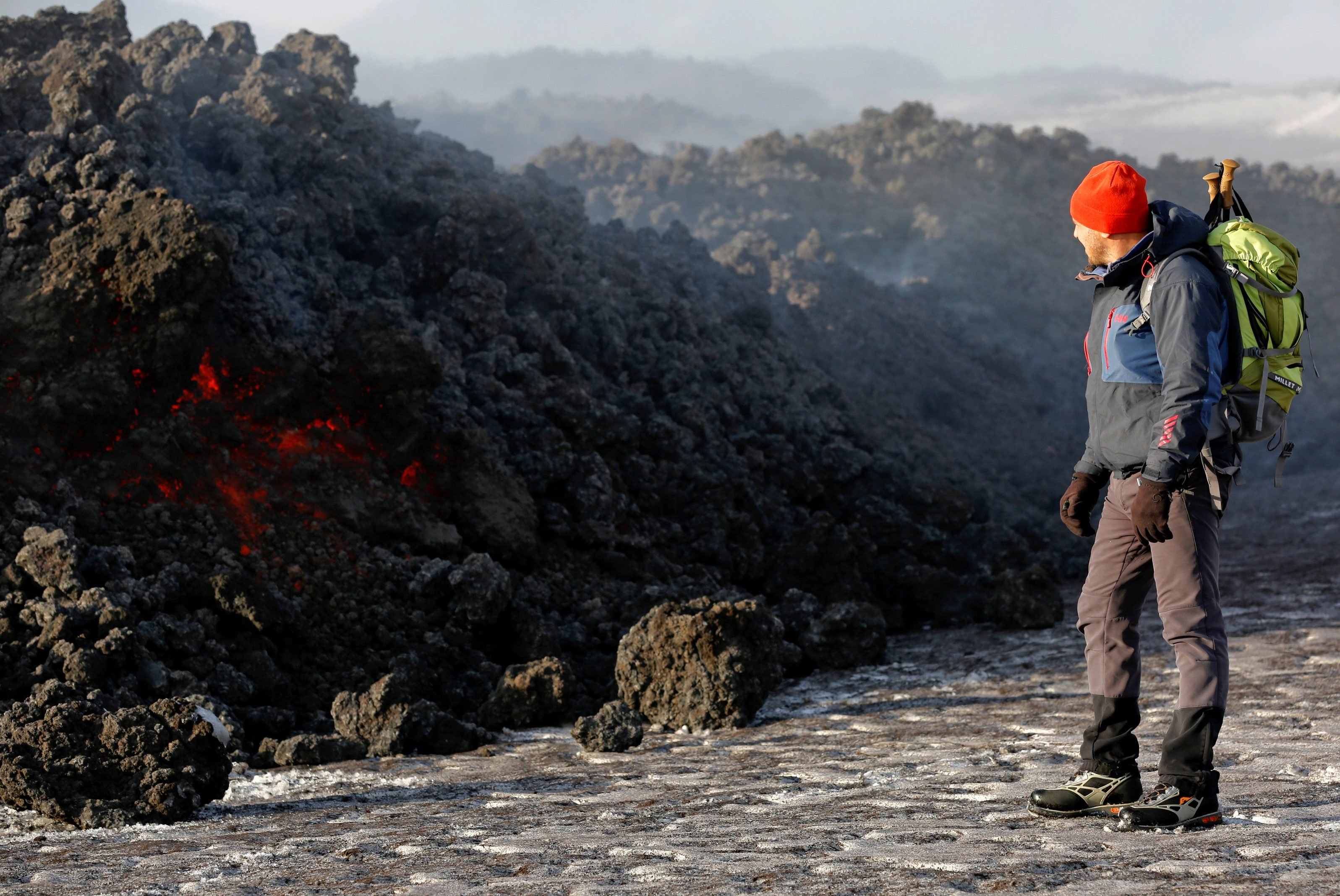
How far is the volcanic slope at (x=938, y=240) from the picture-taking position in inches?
926

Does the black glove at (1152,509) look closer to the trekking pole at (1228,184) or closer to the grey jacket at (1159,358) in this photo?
the grey jacket at (1159,358)

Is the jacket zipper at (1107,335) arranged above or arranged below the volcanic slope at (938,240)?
below

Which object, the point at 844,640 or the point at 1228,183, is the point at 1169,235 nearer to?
the point at 1228,183

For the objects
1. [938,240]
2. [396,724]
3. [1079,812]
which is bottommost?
[396,724]

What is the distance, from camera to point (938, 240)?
111 ft

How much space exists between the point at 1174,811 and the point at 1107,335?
4.95 ft

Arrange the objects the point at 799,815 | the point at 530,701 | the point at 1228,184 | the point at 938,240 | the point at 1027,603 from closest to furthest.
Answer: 1. the point at 1228,184
2. the point at 799,815
3. the point at 530,701
4. the point at 1027,603
5. the point at 938,240

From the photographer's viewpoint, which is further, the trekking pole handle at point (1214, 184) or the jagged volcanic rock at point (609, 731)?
the jagged volcanic rock at point (609, 731)

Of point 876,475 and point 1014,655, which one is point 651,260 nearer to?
point 876,475

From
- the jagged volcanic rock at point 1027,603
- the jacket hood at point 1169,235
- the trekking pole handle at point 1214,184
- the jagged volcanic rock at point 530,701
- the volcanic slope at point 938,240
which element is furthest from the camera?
the volcanic slope at point 938,240

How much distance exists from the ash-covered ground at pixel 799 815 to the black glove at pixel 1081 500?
101 cm

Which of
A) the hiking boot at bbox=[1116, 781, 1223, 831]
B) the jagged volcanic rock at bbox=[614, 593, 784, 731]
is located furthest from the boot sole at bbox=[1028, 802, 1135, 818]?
the jagged volcanic rock at bbox=[614, 593, 784, 731]

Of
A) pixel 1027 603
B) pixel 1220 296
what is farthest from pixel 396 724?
pixel 1027 603

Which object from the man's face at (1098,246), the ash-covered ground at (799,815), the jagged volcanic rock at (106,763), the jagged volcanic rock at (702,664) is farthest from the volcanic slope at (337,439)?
the man's face at (1098,246)
